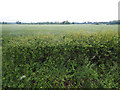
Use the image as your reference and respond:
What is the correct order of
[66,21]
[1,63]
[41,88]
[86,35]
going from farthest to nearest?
[66,21]
[86,35]
[1,63]
[41,88]

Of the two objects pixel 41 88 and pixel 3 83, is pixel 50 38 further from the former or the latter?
pixel 3 83

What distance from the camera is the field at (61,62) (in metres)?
3.24

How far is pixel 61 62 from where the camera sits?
3395 mm

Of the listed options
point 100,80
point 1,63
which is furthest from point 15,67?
point 100,80

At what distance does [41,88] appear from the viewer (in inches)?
126

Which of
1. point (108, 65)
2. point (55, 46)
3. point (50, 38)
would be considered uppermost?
point (50, 38)

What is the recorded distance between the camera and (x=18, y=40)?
3604 millimetres

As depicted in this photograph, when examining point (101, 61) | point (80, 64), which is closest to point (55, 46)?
point (80, 64)

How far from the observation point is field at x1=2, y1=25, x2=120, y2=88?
3.24 metres

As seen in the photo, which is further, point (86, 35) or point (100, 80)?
point (86, 35)

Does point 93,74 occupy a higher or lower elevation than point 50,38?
lower

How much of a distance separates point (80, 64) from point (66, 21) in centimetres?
220

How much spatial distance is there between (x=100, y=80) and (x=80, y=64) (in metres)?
0.80

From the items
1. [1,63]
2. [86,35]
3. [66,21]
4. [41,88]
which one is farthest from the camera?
[66,21]
